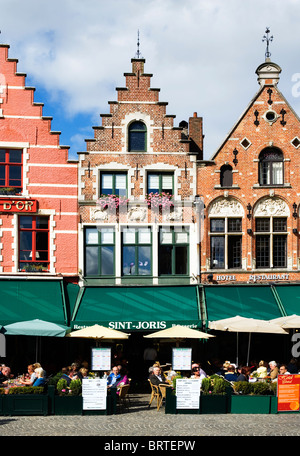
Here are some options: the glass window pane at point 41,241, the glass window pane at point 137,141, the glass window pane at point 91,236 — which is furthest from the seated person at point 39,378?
the glass window pane at point 137,141

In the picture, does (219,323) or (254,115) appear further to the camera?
(254,115)

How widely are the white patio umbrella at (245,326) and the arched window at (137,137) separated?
7.10 meters

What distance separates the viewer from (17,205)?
79.3 ft

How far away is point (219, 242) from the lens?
81.4ft

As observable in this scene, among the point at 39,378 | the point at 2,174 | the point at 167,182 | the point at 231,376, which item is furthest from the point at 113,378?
the point at 2,174

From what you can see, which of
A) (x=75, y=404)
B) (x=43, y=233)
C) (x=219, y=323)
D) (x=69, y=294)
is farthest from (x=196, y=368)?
(x=43, y=233)

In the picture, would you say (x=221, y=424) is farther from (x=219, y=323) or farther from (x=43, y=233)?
(x=43, y=233)

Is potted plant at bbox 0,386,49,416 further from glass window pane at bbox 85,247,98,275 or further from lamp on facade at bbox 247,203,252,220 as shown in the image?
lamp on facade at bbox 247,203,252,220

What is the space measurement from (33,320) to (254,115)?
1057 cm

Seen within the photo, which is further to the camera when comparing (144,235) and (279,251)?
(279,251)

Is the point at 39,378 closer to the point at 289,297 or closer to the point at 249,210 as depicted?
the point at 289,297

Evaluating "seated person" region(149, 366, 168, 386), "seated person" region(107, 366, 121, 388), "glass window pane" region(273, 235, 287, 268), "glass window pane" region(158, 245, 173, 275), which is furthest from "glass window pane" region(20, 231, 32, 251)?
"glass window pane" region(273, 235, 287, 268)

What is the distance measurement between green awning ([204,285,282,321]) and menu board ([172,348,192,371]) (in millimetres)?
2869

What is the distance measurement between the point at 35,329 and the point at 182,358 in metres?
4.21
